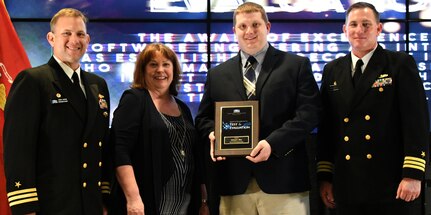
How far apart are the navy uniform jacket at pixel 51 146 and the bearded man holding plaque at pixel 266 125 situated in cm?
71

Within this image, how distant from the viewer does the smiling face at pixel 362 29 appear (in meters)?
3.54

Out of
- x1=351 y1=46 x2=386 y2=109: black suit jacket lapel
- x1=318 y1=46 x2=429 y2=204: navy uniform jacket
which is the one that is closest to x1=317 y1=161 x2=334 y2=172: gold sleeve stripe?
x1=318 y1=46 x2=429 y2=204: navy uniform jacket

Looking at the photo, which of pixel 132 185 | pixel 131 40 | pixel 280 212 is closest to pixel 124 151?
pixel 132 185

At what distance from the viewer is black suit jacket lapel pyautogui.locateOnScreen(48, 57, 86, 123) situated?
3.06 metres

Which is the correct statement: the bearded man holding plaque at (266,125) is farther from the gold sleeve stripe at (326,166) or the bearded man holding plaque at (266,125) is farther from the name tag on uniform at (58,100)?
the name tag on uniform at (58,100)

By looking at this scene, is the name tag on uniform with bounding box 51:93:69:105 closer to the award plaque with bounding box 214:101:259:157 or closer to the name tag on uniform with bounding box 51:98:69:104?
the name tag on uniform with bounding box 51:98:69:104

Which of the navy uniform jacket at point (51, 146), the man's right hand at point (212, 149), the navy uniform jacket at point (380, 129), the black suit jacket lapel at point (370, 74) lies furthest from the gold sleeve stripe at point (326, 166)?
the navy uniform jacket at point (51, 146)

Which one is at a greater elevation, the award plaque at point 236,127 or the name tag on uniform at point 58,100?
the name tag on uniform at point 58,100

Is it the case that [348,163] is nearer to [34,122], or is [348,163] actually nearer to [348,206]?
[348,206]

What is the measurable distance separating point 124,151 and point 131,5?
250 cm

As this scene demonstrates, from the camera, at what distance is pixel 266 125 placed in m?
3.36

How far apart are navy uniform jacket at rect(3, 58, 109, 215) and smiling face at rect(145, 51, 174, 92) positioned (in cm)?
53

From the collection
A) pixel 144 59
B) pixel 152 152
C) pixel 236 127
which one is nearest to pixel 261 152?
pixel 236 127

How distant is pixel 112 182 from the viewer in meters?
3.48
